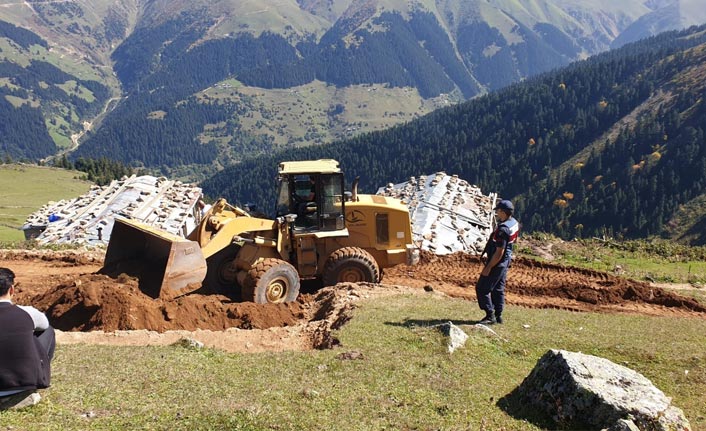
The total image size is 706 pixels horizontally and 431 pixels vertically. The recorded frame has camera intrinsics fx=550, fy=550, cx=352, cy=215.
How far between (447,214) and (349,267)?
18271 mm

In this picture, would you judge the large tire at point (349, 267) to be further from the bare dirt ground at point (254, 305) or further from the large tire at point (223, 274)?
the large tire at point (223, 274)

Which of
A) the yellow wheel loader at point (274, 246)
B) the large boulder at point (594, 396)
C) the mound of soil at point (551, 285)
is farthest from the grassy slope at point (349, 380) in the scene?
the mound of soil at point (551, 285)

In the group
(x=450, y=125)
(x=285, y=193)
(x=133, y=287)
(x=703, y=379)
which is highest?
(x=450, y=125)

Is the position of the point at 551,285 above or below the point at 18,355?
below

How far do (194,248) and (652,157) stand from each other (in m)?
106

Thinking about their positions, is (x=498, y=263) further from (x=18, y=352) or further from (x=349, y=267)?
(x=18, y=352)

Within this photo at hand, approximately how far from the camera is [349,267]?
47.7ft

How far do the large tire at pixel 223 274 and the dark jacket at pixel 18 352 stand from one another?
7.67 m

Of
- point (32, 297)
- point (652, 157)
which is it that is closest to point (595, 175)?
point (652, 157)

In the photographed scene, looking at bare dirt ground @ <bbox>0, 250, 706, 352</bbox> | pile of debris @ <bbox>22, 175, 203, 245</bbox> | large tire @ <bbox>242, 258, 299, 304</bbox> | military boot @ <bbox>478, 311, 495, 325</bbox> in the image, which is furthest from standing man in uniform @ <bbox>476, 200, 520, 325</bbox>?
pile of debris @ <bbox>22, 175, 203, 245</bbox>

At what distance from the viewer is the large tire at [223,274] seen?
13.8 m

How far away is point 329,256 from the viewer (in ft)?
48.0

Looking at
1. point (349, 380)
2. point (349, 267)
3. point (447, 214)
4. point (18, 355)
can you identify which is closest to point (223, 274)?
point (349, 267)

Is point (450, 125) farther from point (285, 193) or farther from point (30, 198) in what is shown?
point (285, 193)
